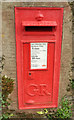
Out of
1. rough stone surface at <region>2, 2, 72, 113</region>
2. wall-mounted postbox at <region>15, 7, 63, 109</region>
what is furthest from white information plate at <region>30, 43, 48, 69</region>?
rough stone surface at <region>2, 2, 72, 113</region>

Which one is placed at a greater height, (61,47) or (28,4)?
(28,4)

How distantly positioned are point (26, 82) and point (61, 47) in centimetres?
106

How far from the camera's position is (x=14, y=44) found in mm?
2457

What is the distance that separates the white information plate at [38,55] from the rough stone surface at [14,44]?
0.39 meters

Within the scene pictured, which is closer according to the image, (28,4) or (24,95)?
(28,4)

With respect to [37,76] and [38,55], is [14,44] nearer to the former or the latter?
[38,55]

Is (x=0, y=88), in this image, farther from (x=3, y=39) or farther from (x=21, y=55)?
(x=3, y=39)

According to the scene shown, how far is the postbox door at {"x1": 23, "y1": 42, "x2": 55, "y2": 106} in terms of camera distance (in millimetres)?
2455

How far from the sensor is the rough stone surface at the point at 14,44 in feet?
7.61

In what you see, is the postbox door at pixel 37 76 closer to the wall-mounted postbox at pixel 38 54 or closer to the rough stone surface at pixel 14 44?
the wall-mounted postbox at pixel 38 54

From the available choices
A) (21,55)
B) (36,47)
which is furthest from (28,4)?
(21,55)

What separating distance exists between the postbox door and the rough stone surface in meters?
0.24

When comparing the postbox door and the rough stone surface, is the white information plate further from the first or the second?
the rough stone surface

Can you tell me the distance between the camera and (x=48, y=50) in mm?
2467
